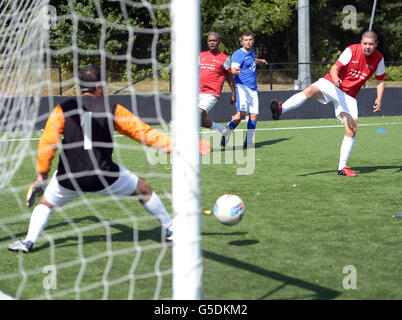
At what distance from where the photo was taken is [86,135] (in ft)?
16.2

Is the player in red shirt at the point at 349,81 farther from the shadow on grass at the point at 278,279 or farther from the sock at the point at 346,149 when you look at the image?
the shadow on grass at the point at 278,279

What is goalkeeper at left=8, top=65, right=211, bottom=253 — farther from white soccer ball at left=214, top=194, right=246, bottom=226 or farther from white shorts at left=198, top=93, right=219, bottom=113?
white shorts at left=198, top=93, right=219, bottom=113

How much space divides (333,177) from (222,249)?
12.6 feet

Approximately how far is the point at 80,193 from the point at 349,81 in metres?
5.03

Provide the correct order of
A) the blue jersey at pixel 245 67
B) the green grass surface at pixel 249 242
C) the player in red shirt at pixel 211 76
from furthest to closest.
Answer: the blue jersey at pixel 245 67, the player in red shirt at pixel 211 76, the green grass surface at pixel 249 242

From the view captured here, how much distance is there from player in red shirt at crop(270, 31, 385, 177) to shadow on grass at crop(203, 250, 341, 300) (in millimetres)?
4153

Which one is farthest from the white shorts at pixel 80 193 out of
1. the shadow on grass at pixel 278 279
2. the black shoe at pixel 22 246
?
the shadow on grass at pixel 278 279

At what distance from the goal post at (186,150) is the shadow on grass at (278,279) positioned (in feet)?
2.95

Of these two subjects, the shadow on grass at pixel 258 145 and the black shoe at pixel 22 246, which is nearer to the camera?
the black shoe at pixel 22 246

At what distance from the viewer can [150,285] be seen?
14.9 ft

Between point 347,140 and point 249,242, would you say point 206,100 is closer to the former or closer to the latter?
point 347,140

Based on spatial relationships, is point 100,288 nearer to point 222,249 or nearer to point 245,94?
point 222,249

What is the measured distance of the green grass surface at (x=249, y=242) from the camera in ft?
14.7

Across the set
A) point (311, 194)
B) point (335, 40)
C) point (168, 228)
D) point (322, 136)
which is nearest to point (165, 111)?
point (322, 136)
